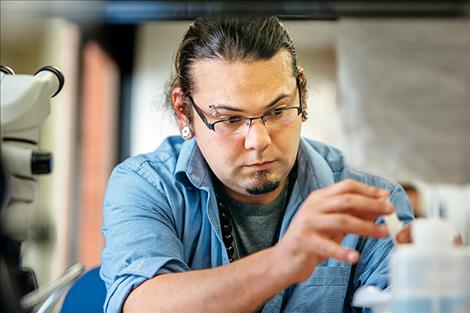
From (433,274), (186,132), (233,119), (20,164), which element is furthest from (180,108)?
(433,274)

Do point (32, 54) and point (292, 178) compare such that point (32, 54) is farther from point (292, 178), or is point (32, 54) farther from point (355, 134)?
point (355, 134)

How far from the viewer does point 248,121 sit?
1.08 m

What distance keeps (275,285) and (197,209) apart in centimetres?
35

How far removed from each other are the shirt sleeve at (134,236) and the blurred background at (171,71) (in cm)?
13

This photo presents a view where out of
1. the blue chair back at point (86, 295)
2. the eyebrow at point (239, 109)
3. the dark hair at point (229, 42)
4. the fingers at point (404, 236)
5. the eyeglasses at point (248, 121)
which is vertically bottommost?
the blue chair back at point (86, 295)

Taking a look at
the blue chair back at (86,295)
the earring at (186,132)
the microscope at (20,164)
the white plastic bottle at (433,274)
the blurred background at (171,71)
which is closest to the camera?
the white plastic bottle at (433,274)

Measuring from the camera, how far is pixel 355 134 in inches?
110

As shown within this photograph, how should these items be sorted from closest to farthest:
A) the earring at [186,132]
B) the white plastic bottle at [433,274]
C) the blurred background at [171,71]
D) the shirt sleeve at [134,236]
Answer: the white plastic bottle at [433,274]
the shirt sleeve at [134,236]
the earring at [186,132]
the blurred background at [171,71]

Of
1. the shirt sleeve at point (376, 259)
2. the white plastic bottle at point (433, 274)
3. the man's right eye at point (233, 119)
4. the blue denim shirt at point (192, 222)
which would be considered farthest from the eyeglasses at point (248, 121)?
the white plastic bottle at point (433, 274)

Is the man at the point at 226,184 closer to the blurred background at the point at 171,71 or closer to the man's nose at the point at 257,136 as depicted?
the man's nose at the point at 257,136

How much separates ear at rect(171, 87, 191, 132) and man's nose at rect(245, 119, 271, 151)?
16cm

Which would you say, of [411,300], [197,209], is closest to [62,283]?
[197,209]

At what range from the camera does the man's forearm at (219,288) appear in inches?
33.7

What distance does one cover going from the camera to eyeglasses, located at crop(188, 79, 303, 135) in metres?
1.08
